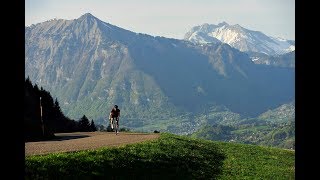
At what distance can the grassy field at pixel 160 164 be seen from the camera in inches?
1057

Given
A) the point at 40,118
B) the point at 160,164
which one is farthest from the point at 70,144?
the point at 40,118

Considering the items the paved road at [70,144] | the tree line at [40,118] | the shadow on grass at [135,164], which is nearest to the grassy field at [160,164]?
the shadow on grass at [135,164]

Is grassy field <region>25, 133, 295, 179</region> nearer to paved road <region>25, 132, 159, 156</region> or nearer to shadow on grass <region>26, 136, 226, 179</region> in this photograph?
shadow on grass <region>26, 136, 226, 179</region>

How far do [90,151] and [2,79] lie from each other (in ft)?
93.8

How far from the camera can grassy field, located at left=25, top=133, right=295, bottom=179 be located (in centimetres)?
2686

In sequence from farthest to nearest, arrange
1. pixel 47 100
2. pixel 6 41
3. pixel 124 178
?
1. pixel 47 100
2. pixel 124 178
3. pixel 6 41

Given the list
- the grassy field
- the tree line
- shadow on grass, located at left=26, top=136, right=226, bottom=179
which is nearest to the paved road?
the tree line

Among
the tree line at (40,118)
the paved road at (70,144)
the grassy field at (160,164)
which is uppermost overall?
the tree line at (40,118)

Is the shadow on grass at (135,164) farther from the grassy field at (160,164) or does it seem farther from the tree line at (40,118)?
the tree line at (40,118)

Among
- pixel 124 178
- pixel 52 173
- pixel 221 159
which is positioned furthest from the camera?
pixel 221 159

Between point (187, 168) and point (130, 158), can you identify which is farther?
point (187, 168)

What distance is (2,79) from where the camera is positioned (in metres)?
4.95
